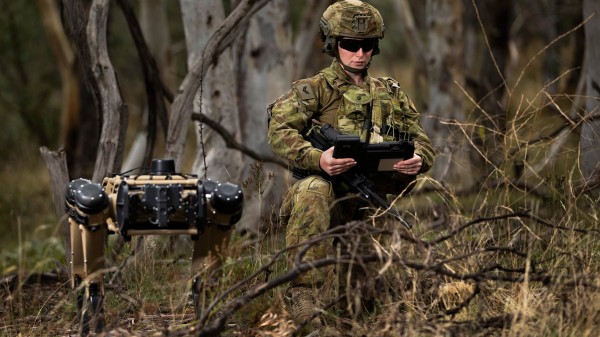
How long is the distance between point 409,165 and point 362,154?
10.3 inches

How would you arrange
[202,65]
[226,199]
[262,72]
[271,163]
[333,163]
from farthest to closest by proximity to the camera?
[271,163] → [262,72] → [202,65] → [333,163] → [226,199]

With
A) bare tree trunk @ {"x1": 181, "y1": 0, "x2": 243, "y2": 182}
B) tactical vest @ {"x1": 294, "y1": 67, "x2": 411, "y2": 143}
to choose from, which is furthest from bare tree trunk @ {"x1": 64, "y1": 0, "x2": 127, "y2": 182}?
tactical vest @ {"x1": 294, "y1": 67, "x2": 411, "y2": 143}

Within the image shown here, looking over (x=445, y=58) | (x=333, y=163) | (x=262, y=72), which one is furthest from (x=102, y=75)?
(x=445, y=58)

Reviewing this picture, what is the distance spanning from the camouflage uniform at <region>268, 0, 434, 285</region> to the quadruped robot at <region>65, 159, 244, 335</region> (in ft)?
1.96

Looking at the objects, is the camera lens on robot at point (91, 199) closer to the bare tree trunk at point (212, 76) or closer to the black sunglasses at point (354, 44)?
the black sunglasses at point (354, 44)

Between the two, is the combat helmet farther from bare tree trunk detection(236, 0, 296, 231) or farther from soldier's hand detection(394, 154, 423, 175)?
bare tree trunk detection(236, 0, 296, 231)

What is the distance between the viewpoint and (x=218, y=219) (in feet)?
15.7

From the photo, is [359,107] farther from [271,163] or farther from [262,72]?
[271,163]

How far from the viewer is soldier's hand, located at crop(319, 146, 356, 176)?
5.29 metres

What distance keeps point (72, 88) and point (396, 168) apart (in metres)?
9.95

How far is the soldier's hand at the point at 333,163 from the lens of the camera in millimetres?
5289

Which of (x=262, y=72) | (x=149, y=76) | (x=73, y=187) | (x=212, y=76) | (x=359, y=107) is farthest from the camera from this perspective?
(x=262, y=72)

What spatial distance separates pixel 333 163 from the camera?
5.29 metres

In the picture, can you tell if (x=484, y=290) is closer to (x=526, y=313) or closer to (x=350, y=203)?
(x=526, y=313)
